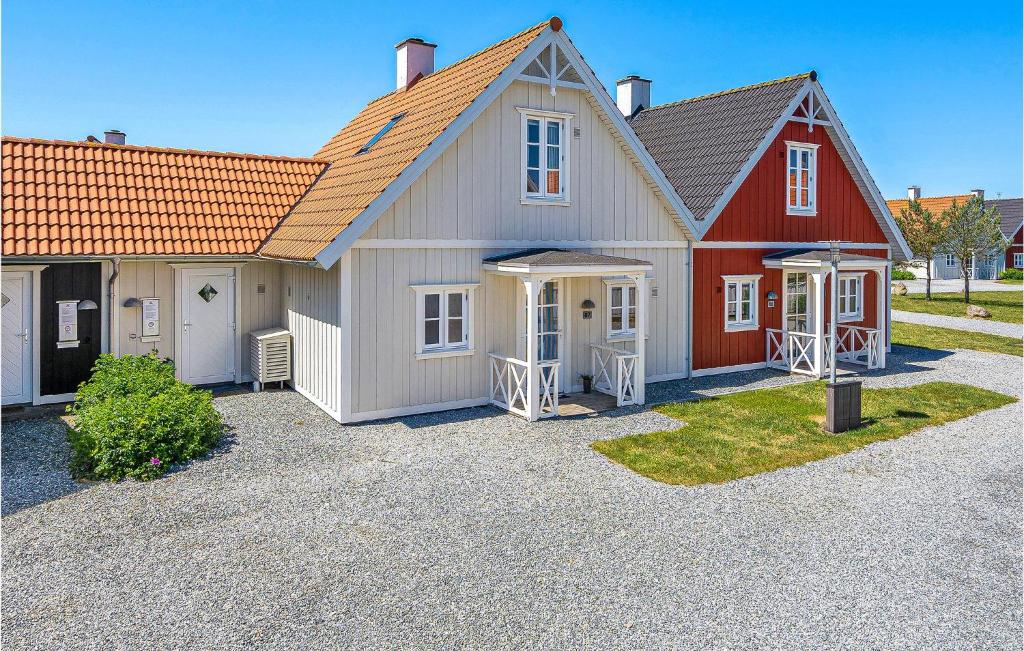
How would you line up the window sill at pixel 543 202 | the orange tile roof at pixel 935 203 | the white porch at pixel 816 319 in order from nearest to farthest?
the window sill at pixel 543 202 → the white porch at pixel 816 319 → the orange tile roof at pixel 935 203

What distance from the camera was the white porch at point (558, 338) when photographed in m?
11.8

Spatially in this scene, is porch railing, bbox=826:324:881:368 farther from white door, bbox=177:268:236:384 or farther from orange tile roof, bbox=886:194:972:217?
orange tile roof, bbox=886:194:972:217

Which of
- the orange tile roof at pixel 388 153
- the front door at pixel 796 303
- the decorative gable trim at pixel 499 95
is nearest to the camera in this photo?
the decorative gable trim at pixel 499 95

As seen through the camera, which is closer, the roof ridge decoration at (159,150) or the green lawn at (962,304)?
the roof ridge decoration at (159,150)

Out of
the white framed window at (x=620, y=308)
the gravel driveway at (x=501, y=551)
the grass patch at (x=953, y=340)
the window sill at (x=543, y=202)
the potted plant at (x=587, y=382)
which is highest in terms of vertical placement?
the window sill at (x=543, y=202)

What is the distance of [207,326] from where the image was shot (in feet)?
46.0

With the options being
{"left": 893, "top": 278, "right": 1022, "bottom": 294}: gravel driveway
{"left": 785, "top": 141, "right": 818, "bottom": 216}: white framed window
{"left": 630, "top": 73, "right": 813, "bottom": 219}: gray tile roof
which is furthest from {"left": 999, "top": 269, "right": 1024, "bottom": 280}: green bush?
{"left": 785, "top": 141, "right": 818, "bottom": 216}: white framed window

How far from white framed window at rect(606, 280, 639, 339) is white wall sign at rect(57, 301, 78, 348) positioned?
9629 millimetres

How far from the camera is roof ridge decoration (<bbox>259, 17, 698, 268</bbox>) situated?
1112 cm

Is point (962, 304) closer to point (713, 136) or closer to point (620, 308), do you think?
point (713, 136)

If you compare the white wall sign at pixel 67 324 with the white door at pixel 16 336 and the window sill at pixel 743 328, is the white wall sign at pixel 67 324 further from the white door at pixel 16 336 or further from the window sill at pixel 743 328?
the window sill at pixel 743 328

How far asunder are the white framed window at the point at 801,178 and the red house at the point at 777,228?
0.02 m

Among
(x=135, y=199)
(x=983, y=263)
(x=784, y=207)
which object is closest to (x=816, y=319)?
(x=784, y=207)

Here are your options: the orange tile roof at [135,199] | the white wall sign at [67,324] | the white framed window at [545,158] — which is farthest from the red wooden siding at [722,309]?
the white wall sign at [67,324]
